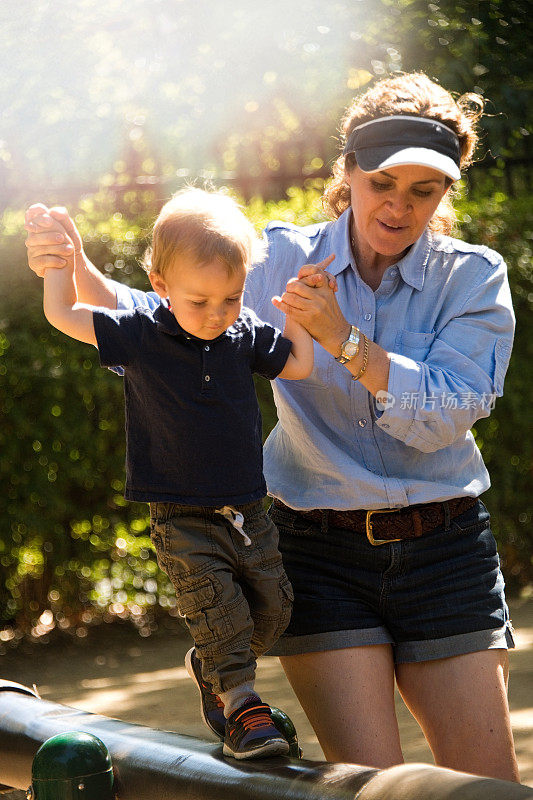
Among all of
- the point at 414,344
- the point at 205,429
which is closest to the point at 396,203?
the point at 414,344

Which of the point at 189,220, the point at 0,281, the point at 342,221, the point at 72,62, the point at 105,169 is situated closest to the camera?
the point at 189,220

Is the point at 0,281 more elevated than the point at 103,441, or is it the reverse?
the point at 0,281

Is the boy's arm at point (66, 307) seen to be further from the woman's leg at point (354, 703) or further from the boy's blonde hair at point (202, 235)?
the woman's leg at point (354, 703)

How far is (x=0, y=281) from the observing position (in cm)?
551

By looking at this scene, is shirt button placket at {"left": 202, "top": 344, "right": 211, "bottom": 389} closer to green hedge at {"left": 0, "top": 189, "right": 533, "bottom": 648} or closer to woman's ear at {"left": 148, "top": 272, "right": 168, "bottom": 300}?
woman's ear at {"left": 148, "top": 272, "right": 168, "bottom": 300}

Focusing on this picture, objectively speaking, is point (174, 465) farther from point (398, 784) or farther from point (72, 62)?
point (72, 62)

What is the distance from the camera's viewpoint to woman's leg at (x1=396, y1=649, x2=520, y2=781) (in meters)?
2.47

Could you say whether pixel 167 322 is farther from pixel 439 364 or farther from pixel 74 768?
pixel 74 768

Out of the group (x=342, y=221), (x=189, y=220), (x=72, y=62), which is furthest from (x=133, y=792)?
(x=72, y=62)

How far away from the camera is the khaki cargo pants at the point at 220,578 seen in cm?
221

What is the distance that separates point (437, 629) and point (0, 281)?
3642 millimetres

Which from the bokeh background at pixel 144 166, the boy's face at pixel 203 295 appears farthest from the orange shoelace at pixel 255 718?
the bokeh background at pixel 144 166

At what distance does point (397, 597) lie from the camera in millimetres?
2547

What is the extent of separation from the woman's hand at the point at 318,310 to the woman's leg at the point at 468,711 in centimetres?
82
